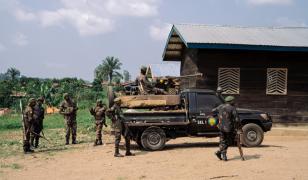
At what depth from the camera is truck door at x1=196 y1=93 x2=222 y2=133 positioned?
11.7 meters

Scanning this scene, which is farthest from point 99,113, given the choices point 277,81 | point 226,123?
point 277,81

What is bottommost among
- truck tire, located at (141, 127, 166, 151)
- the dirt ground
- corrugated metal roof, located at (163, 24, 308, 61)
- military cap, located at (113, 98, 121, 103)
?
the dirt ground

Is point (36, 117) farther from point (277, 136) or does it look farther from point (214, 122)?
point (277, 136)

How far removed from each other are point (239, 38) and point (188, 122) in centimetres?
651

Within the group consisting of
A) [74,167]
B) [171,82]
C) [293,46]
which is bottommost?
[74,167]

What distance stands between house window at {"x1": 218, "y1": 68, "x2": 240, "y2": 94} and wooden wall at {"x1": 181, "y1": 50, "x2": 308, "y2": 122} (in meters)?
0.17

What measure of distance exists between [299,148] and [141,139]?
4.58 m

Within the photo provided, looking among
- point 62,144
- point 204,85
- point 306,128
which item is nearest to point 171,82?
point 204,85

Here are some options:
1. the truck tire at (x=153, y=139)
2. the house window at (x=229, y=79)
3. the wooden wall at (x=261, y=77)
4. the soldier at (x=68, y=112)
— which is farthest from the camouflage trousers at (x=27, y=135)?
the house window at (x=229, y=79)

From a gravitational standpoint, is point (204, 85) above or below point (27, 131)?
above

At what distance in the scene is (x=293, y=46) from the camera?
16109 millimetres

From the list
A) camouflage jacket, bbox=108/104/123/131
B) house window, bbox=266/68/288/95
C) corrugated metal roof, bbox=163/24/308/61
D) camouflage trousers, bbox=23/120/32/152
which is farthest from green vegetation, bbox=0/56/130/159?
house window, bbox=266/68/288/95

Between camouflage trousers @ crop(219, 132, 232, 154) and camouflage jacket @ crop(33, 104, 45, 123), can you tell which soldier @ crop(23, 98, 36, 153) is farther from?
camouflage trousers @ crop(219, 132, 232, 154)

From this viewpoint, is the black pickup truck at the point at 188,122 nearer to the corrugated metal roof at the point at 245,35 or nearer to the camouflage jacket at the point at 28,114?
the camouflage jacket at the point at 28,114
